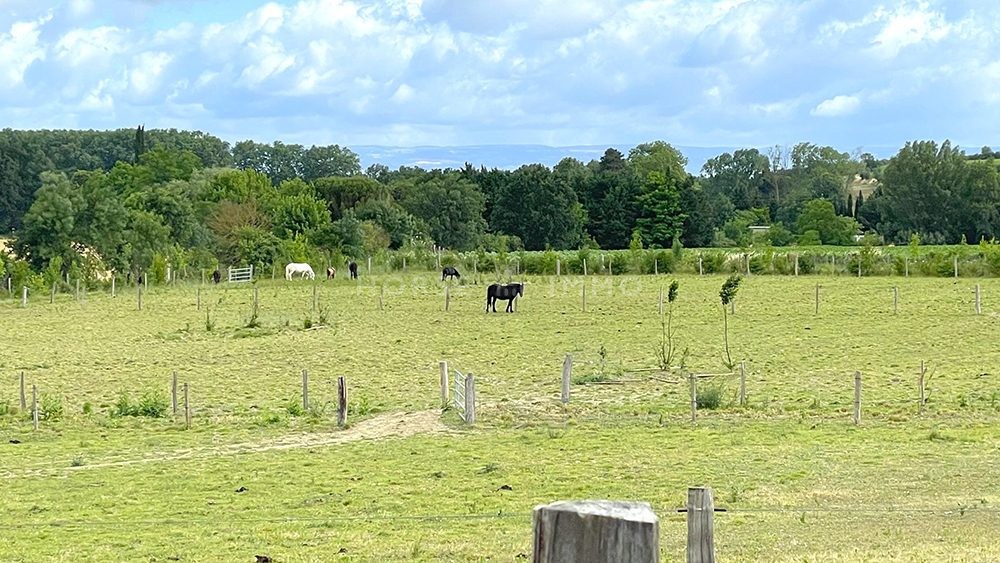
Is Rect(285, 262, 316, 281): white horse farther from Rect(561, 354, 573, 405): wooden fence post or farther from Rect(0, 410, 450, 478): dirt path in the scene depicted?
Rect(0, 410, 450, 478): dirt path

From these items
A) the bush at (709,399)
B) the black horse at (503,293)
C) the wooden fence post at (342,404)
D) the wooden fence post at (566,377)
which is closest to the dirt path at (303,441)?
the wooden fence post at (342,404)

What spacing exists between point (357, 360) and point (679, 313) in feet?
43.5

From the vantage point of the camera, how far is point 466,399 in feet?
67.7

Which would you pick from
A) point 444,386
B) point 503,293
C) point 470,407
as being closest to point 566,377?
point 444,386

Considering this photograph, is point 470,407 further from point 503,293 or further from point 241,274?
point 241,274

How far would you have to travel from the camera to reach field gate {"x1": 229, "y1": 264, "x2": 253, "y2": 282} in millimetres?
60688

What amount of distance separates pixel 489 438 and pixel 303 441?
2951 millimetres

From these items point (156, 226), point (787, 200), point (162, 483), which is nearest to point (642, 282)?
point (156, 226)

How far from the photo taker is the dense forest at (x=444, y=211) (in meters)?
61.3

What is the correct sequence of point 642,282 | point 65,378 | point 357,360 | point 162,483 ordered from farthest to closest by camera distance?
point 642,282
point 357,360
point 65,378
point 162,483

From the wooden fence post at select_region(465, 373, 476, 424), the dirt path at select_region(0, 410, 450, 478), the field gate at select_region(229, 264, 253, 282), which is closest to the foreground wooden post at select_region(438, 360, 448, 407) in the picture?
the dirt path at select_region(0, 410, 450, 478)

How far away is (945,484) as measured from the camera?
46.6 feet

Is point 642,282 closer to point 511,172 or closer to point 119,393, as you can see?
point 119,393

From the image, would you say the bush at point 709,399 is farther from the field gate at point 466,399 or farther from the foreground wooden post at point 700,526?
the foreground wooden post at point 700,526
